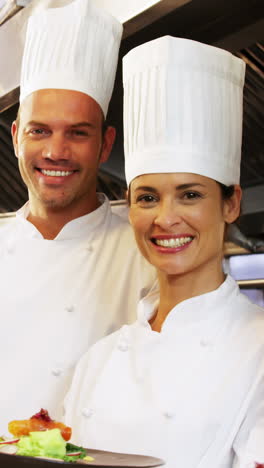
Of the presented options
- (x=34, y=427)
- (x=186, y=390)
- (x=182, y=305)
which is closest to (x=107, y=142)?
(x=182, y=305)

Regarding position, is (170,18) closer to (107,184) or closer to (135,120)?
(135,120)

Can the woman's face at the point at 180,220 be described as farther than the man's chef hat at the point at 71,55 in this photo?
No

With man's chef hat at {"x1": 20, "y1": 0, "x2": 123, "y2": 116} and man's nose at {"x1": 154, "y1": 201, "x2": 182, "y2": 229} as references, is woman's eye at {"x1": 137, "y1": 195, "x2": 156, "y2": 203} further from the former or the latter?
man's chef hat at {"x1": 20, "y1": 0, "x2": 123, "y2": 116}

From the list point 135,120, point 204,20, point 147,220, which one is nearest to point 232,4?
point 204,20

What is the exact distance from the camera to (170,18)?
172cm

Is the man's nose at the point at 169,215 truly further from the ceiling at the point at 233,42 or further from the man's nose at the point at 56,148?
the man's nose at the point at 56,148

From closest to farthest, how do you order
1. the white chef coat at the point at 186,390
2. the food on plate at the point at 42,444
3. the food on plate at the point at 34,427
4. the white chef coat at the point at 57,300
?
the food on plate at the point at 42,444, the food on plate at the point at 34,427, the white chef coat at the point at 186,390, the white chef coat at the point at 57,300

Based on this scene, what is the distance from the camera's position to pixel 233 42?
1.80m

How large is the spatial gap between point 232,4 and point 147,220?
53 centimetres

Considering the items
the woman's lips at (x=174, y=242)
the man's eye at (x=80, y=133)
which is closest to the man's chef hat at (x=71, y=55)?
the man's eye at (x=80, y=133)

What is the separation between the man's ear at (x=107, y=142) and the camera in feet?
7.21

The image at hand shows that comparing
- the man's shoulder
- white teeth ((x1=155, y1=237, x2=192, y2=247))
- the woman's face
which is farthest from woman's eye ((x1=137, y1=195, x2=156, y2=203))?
the man's shoulder

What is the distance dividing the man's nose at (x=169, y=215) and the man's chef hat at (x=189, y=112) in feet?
0.31

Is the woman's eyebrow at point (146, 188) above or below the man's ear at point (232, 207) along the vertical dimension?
above
